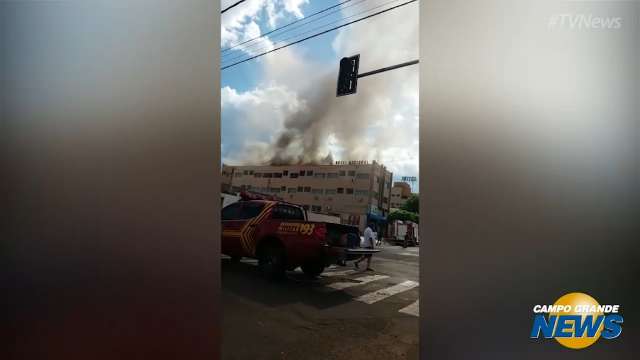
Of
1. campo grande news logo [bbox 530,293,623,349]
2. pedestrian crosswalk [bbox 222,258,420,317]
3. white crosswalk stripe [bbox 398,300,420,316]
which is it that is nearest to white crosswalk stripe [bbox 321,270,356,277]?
pedestrian crosswalk [bbox 222,258,420,317]

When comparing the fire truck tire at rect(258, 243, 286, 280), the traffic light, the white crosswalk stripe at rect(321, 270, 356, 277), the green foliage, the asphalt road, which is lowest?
the asphalt road

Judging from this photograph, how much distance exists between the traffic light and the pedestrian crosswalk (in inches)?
49.1

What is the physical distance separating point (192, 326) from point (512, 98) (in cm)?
179

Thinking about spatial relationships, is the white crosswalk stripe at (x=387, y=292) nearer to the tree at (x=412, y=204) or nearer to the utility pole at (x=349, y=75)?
the tree at (x=412, y=204)

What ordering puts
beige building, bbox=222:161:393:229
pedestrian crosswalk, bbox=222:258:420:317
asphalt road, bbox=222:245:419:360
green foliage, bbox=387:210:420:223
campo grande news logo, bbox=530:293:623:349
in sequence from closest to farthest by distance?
1. campo grande news logo, bbox=530:293:623:349
2. asphalt road, bbox=222:245:419:360
3. green foliage, bbox=387:210:420:223
4. pedestrian crosswalk, bbox=222:258:420:317
5. beige building, bbox=222:161:393:229

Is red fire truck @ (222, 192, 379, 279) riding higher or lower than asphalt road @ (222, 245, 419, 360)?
higher

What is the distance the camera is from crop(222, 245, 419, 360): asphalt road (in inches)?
72.2

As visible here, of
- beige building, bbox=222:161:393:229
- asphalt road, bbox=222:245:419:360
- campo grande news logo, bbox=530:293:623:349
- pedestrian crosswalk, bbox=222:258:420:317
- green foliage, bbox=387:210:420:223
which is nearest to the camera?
campo grande news logo, bbox=530:293:623:349

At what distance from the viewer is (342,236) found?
7.54 feet

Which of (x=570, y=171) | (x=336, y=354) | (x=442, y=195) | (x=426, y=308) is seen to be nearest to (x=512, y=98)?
(x=570, y=171)

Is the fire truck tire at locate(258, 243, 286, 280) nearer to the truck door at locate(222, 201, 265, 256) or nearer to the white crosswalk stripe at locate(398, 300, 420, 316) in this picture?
the truck door at locate(222, 201, 265, 256)

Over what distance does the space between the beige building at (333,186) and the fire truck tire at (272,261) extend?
433mm

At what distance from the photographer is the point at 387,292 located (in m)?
2.12

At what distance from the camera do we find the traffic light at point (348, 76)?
2.14 meters
